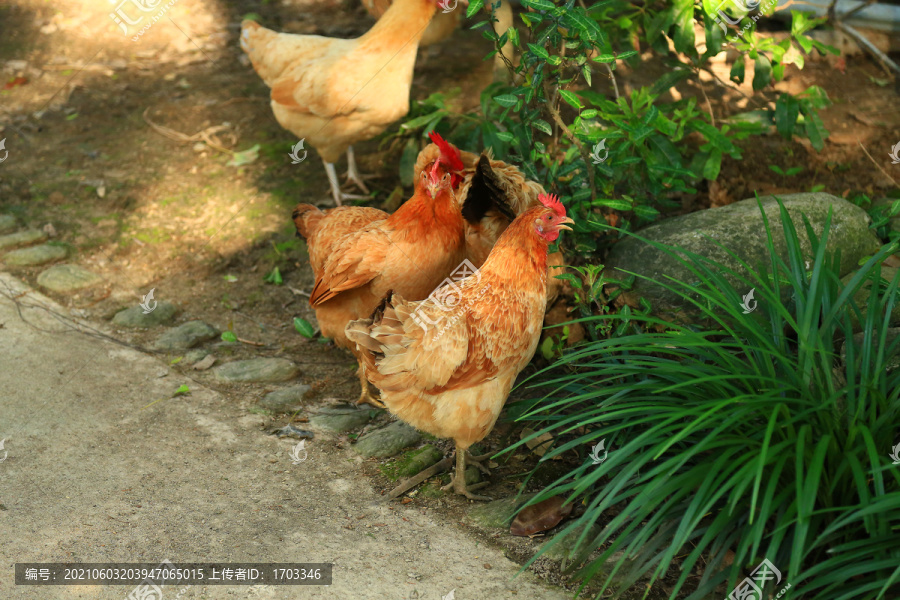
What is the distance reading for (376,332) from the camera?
10.0ft

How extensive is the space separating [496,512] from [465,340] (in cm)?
79

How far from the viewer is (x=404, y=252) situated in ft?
12.2

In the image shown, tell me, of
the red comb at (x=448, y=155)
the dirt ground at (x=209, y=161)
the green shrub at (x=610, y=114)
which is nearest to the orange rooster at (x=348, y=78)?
the green shrub at (x=610, y=114)

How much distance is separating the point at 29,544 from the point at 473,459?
190cm

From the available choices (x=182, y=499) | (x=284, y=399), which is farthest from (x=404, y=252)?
(x=182, y=499)

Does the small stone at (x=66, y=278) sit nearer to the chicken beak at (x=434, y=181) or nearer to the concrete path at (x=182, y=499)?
the concrete path at (x=182, y=499)

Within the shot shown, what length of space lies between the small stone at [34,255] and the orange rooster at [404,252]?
232 cm

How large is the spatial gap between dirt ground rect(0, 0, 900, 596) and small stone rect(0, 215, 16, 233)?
65 millimetres

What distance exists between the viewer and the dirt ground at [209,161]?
15.6 ft

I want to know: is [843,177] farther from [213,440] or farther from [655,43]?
[213,440]

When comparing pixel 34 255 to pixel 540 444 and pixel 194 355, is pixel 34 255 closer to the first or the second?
pixel 194 355

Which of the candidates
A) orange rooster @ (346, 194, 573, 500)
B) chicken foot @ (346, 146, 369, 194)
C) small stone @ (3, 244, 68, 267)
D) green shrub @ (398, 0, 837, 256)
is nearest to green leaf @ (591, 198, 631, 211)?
green shrub @ (398, 0, 837, 256)

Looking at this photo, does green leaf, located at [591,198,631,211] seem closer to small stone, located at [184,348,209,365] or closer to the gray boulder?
the gray boulder

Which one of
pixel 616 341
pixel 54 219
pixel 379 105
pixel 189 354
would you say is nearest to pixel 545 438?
pixel 616 341
